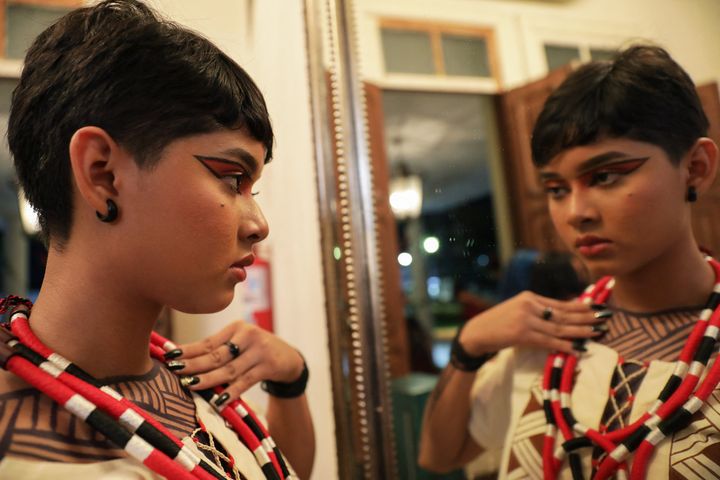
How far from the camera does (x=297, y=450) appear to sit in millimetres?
822

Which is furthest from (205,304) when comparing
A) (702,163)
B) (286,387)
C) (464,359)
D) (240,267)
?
(702,163)

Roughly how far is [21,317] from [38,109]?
0.20 meters

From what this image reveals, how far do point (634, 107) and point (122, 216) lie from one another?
1.91 ft

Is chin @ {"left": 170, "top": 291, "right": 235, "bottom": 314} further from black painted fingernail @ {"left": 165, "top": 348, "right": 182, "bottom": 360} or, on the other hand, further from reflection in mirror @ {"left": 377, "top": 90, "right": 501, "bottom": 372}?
reflection in mirror @ {"left": 377, "top": 90, "right": 501, "bottom": 372}

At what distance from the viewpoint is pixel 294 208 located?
105 cm

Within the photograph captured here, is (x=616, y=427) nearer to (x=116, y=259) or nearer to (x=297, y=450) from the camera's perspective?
(x=297, y=450)

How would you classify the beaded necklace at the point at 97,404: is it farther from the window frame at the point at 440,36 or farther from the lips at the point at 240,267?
the window frame at the point at 440,36

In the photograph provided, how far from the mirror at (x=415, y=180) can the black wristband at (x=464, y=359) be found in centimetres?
7

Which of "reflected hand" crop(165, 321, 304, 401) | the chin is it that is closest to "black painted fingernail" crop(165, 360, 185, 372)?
"reflected hand" crop(165, 321, 304, 401)

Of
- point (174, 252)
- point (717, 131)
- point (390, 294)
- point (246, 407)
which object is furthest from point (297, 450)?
point (717, 131)

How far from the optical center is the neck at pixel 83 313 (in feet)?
1.75

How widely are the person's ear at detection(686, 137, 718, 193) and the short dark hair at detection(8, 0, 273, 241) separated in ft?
1.69

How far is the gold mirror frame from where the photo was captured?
1.01 m

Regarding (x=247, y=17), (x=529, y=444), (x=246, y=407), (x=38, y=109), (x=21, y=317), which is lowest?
(x=529, y=444)
